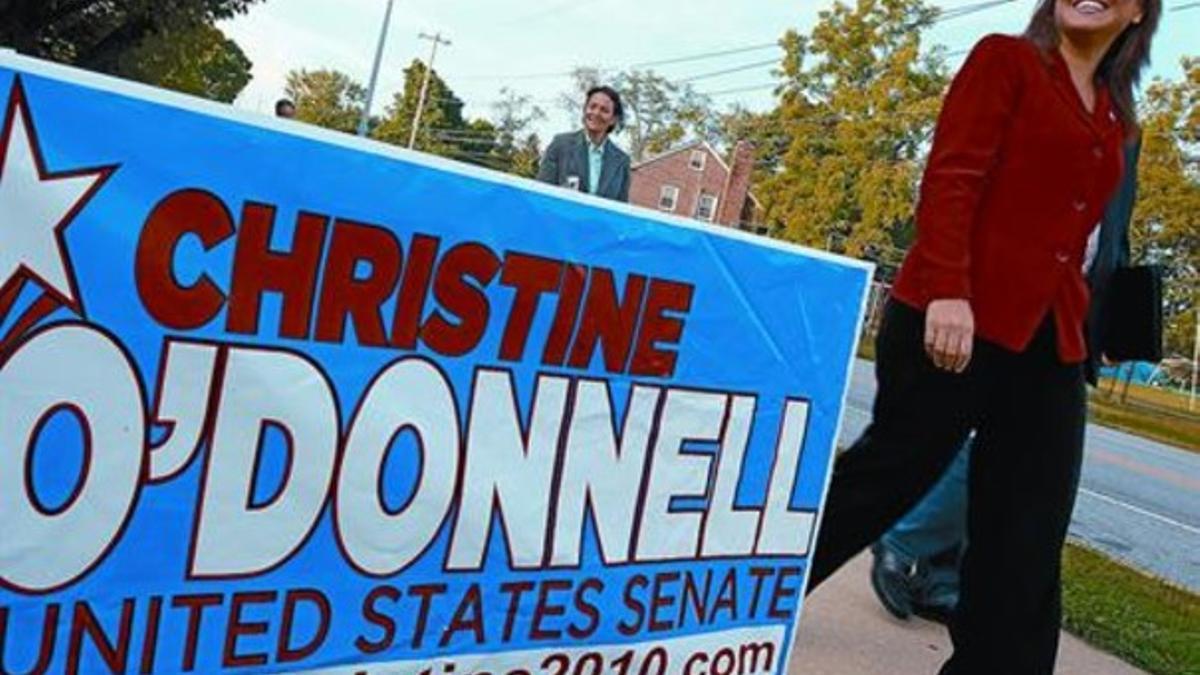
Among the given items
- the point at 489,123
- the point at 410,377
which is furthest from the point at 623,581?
the point at 489,123

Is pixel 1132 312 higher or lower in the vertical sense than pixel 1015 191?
lower

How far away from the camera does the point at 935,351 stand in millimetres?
2629

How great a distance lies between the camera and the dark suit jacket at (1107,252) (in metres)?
2.83

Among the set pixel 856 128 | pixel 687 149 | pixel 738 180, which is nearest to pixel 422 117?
pixel 687 149

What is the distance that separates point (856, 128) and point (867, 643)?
40.1m

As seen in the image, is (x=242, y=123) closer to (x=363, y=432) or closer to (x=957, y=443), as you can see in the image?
(x=363, y=432)

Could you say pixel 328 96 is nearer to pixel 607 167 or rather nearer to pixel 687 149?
pixel 687 149

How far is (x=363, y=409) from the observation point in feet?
6.61

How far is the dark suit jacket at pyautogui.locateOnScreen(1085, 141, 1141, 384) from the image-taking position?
2.83m

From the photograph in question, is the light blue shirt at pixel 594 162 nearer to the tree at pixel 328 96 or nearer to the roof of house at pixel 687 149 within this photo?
the roof of house at pixel 687 149

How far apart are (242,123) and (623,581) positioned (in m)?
1.15

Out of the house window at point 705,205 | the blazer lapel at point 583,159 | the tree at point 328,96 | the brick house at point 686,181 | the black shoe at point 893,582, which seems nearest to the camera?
the black shoe at point 893,582

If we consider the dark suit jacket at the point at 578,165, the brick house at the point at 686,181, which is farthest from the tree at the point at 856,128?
the dark suit jacket at the point at 578,165

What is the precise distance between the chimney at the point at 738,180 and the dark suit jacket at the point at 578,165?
49.1m
